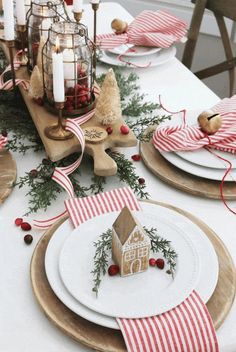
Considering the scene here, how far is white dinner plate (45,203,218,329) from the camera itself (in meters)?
0.73

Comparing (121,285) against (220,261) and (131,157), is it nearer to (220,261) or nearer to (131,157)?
(220,261)

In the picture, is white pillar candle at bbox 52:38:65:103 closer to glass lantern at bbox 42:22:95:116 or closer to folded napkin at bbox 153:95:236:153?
glass lantern at bbox 42:22:95:116

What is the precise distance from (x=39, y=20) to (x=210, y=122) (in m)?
0.54

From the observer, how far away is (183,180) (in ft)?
3.48

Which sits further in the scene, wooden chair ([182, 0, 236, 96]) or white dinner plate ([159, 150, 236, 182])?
wooden chair ([182, 0, 236, 96])

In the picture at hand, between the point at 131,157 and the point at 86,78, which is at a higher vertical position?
the point at 86,78

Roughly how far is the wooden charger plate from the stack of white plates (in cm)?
20

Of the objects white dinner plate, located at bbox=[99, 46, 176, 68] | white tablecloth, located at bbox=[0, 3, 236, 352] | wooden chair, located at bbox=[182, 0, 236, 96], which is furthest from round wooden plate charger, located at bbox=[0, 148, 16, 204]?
wooden chair, located at bbox=[182, 0, 236, 96]

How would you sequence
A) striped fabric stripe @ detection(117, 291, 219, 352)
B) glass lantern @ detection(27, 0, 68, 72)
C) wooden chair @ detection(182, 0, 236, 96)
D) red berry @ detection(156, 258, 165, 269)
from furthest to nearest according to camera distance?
wooden chair @ detection(182, 0, 236, 96), glass lantern @ detection(27, 0, 68, 72), red berry @ detection(156, 258, 165, 269), striped fabric stripe @ detection(117, 291, 219, 352)

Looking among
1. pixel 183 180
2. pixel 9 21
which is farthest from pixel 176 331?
pixel 9 21

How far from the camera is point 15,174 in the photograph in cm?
107

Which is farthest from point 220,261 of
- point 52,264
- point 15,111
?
point 15,111

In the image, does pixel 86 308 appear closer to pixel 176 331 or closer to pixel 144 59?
pixel 176 331

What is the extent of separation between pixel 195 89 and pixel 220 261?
739 mm
